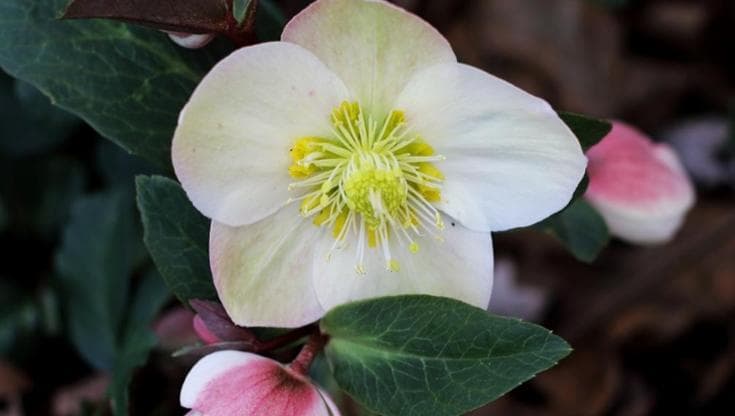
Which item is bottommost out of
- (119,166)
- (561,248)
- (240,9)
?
(561,248)

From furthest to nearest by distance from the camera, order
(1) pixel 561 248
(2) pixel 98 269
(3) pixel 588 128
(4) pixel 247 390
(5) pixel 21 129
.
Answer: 1. (1) pixel 561 248
2. (5) pixel 21 129
3. (2) pixel 98 269
4. (3) pixel 588 128
5. (4) pixel 247 390

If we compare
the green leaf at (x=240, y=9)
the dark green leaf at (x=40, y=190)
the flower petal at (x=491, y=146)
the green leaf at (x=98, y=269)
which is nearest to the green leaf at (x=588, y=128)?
the flower petal at (x=491, y=146)

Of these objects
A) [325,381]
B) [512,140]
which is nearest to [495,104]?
[512,140]

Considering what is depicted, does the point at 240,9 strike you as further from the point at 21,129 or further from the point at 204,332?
the point at 21,129

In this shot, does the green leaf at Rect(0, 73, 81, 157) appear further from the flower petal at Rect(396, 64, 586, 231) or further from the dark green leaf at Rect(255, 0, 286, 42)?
the flower petal at Rect(396, 64, 586, 231)

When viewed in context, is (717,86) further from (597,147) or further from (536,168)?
(536,168)

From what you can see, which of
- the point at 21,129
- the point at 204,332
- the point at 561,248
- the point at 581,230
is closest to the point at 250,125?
the point at 204,332

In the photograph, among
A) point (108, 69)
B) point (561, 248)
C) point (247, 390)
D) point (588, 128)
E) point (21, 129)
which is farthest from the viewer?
point (561, 248)
